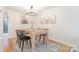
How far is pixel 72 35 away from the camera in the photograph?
1752mm

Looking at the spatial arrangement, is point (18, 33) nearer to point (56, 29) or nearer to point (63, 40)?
point (56, 29)

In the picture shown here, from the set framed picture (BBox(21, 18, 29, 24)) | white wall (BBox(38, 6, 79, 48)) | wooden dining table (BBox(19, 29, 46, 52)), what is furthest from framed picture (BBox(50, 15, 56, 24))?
framed picture (BBox(21, 18, 29, 24))

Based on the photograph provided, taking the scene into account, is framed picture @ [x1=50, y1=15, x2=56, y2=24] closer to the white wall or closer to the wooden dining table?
the white wall

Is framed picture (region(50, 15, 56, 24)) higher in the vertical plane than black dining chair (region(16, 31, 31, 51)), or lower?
higher

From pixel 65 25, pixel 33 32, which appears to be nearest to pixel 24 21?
pixel 33 32

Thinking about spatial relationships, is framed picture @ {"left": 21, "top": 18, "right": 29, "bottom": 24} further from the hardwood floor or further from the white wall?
the hardwood floor

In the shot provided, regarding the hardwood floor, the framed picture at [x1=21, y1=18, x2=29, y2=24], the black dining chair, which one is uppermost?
the framed picture at [x1=21, y1=18, x2=29, y2=24]

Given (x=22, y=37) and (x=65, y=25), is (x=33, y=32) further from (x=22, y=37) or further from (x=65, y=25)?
(x=65, y=25)

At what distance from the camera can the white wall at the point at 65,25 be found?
1.75 m

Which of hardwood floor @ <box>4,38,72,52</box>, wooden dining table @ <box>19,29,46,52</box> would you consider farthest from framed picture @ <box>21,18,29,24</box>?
hardwood floor @ <box>4,38,72,52</box>

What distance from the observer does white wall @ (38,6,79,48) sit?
69.1 inches

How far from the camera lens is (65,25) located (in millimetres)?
1771
